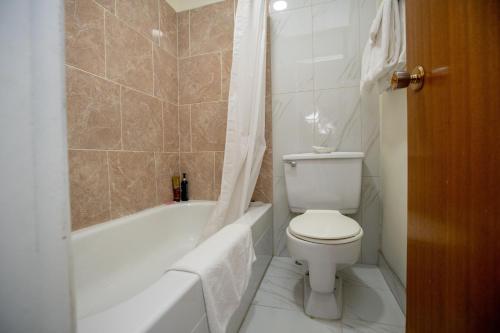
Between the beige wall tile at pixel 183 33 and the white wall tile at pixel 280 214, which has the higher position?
the beige wall tile at pixel 183 33

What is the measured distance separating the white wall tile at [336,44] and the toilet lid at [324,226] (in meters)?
0.89

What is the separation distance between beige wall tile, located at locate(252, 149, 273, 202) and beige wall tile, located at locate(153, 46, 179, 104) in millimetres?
861

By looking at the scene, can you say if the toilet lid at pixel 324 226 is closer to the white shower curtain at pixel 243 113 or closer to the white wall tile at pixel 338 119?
the white shower curtain at pixel 243 113

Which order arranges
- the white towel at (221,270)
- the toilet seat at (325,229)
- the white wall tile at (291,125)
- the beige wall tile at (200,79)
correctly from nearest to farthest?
the white towel at (221,270) < the toilet seat at (325,229) < the white wall tile at (291,125) < the beige wall tile at (200,79)

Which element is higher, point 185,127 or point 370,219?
point 185,127

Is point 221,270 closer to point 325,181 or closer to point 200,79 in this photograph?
point 325,181

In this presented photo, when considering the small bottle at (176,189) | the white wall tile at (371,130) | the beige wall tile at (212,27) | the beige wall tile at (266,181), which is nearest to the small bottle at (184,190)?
the small bottle at (176,189)

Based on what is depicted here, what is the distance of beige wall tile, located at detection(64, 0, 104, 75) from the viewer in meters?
0.91

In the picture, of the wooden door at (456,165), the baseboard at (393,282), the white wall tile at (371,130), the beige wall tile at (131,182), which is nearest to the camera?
the wooden door at (456,165)

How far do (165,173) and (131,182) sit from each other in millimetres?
321

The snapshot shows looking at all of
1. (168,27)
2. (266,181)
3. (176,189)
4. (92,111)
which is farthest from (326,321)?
(168,27)

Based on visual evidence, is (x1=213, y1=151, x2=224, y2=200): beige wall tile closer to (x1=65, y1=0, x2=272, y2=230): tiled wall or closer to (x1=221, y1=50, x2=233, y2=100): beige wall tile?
(x1=65, y1=0, x2=272, y2=230): tiled wall

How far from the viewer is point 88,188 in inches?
38.7

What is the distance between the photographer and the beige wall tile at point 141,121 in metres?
1.20
